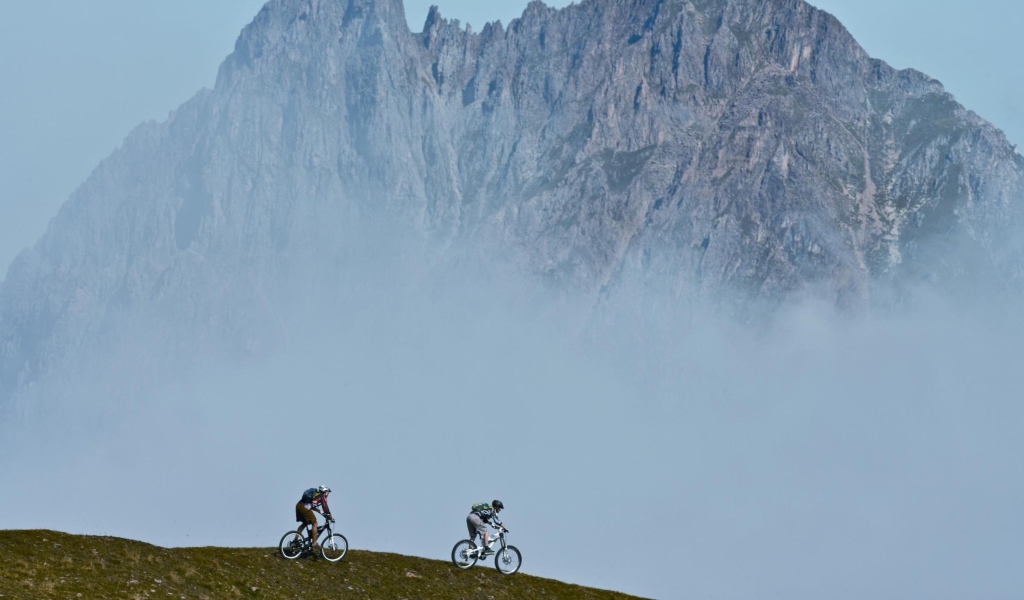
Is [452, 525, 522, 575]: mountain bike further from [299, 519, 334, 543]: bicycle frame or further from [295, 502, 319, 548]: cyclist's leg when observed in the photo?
[295, 502, 319, 548]: cyclist's leg

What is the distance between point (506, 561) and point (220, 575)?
14057mm

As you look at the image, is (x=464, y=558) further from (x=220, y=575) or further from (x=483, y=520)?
(x=220, y=575)

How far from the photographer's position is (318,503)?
54.9 m

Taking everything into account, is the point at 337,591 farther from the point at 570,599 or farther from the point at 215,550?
the point at 570,599

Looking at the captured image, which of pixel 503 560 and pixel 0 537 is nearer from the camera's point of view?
pixel 0 537

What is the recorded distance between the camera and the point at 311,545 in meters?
55.6

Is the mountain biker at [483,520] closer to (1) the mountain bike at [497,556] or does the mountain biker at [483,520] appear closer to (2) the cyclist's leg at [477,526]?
(2) the cyclist's leg at [477,526]

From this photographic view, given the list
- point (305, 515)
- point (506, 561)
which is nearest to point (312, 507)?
point (305, 515)

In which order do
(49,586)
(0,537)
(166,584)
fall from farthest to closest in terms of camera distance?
Result: (0,537) → (166,584) → (49,586)

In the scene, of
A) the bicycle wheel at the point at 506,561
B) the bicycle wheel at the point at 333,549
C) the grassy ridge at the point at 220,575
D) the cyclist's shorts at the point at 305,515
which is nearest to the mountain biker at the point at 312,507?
the cyclist's shorts at the point at 305,515

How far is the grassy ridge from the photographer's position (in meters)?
45.4

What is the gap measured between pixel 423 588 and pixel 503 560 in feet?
19.9

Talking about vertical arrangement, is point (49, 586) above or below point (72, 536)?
below

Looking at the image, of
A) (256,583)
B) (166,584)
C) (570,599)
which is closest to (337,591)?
(256,583)
